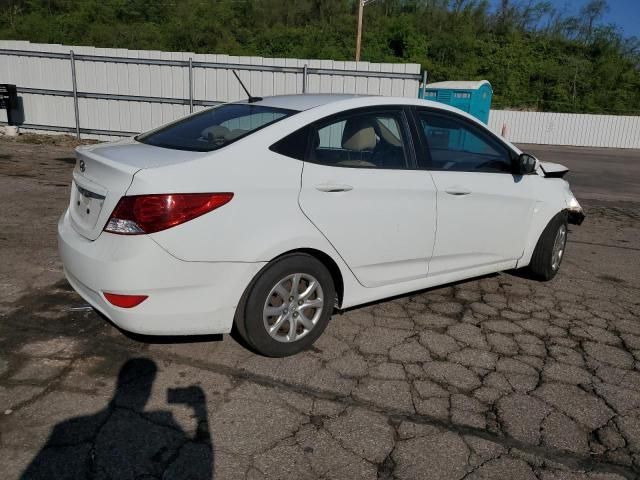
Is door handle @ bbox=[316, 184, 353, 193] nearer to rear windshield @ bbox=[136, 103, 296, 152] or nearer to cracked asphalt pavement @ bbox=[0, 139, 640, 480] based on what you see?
A: rear windshield @ bbox=[136, 103, 296, 152]

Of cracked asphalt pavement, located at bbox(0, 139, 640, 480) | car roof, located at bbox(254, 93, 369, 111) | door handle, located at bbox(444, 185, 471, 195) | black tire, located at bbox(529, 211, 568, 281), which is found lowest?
cracked asphalt pavement, located at bbox(0, 139, 640, 480)

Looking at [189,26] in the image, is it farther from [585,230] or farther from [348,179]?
[348,179]

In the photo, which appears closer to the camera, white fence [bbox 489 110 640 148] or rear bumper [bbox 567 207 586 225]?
rear bumper [bbox 567 207 586 225]

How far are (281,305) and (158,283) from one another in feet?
2.45

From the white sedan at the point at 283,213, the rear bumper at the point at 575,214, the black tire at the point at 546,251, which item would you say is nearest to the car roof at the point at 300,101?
the white sedan at the point at 283,213

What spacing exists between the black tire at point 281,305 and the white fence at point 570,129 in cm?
2706

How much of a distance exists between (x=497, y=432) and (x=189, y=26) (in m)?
43.2

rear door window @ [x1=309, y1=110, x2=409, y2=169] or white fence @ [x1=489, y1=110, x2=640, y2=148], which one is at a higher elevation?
rear door window @ [x1=309, y1=110, x2=409, y2=169]

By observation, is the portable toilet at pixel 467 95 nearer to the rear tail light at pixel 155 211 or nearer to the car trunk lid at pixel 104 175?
the car trunk lid at pixel 104 175

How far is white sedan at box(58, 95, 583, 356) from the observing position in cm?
279

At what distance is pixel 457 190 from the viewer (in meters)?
3.84

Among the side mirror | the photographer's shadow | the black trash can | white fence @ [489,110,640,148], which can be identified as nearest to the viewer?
the photographer's shadow

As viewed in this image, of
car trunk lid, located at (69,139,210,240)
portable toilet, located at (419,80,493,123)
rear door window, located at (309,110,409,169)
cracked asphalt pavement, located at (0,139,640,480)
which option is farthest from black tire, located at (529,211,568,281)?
portable toilet, located at (419,80,493,123)

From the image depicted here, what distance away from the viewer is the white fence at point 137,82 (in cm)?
1285
